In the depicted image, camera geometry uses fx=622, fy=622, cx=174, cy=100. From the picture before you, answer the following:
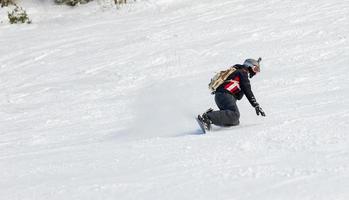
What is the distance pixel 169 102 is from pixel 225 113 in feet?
8.86

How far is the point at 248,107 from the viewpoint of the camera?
1018 centimetres

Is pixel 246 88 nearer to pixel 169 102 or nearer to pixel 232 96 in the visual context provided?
pixel 232 96

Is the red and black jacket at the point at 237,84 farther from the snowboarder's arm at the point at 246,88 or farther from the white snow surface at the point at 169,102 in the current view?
the white snow surface at the point at 169,102

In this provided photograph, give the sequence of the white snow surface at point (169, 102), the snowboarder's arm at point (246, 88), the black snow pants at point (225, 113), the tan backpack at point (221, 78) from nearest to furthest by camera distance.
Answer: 1. the white snow surface at point (169, 102)
2. the black snow pants at point (225, 113)
3. the snowboarder's arm at point (246, 88)
4. the tan backpack at point (221, 78)

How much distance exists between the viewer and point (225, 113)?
27.3 ft

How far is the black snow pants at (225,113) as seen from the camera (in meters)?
8.27

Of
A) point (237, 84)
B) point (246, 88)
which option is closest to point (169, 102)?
point (237, 84)

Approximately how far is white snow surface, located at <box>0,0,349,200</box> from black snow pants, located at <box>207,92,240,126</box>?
0.53ft

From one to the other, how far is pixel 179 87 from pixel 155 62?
9.34 feet

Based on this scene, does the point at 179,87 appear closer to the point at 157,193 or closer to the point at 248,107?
the point at 248,107

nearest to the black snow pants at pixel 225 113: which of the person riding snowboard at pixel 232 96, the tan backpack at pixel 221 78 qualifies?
the person riding snowboard at pixel 232 96

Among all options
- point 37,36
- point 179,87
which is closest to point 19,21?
point 37,36

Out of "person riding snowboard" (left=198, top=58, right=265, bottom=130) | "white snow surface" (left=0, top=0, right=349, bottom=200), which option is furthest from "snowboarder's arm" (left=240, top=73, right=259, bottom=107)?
"white snow surface" (left=0, top=0, right=349, bottom=200)

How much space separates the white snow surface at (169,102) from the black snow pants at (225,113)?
0.53 feet
